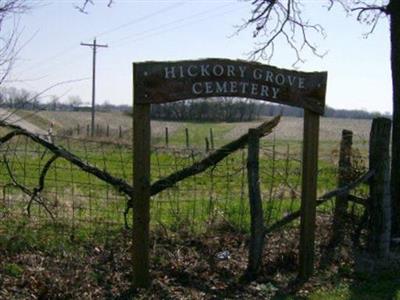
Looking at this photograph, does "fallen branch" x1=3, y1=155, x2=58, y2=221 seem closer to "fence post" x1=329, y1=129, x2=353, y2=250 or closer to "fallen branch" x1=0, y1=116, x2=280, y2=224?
"fallen branch" x1=0, y1=116, x2=280, y2=224

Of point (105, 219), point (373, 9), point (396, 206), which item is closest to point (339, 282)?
point (396, 206)

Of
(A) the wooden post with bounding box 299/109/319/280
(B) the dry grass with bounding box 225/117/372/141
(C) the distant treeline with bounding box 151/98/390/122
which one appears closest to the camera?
(A) the wooden post with bounding box 299/109/319/280

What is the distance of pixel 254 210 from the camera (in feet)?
23.1

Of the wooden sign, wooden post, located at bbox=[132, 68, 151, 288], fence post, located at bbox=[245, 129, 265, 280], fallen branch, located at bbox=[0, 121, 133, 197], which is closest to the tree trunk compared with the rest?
the wooden sign

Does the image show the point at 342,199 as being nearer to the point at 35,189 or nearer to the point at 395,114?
the point at 395,114

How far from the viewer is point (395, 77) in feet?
28.0

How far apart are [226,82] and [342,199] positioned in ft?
9.75

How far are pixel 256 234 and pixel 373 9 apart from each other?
196 inches

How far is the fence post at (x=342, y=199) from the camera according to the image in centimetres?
843

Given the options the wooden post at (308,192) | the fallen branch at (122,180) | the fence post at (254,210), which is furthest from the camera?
the fallen branch at (122,180)

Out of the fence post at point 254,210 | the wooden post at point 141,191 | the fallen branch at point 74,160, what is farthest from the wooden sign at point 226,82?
the fallen branch at point 74,160

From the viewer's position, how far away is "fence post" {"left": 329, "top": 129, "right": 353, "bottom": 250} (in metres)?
8.43

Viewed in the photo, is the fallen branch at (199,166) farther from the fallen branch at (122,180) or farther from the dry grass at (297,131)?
the dry grass at (297,131)

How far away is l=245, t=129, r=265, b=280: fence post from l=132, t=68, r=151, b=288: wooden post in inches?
53.1
